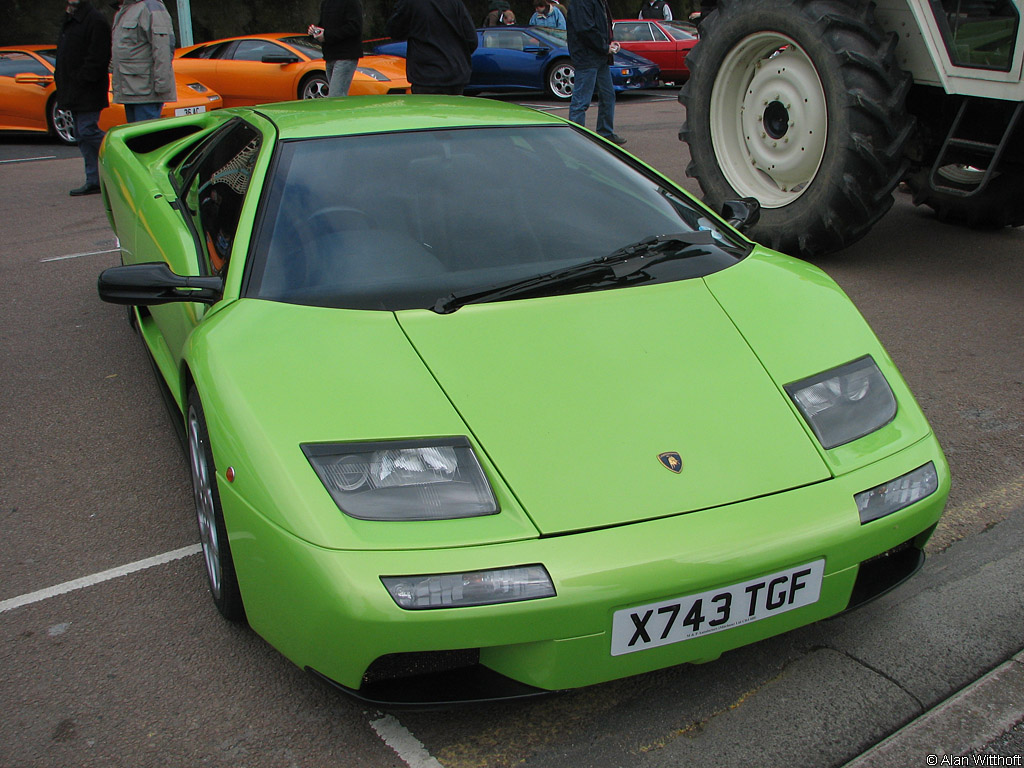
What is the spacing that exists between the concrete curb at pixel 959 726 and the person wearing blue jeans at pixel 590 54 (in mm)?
7160

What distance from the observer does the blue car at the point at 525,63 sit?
13.6m

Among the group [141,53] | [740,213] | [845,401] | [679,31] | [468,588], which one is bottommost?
[679,31]

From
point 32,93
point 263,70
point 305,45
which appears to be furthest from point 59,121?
point 305,45

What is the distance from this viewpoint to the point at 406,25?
279 inches

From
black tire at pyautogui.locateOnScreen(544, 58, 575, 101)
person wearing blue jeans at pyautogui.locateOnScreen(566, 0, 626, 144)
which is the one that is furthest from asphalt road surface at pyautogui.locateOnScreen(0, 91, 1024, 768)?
black tire at pyautogui.locateOnScreen(544, 58, 575, 101)

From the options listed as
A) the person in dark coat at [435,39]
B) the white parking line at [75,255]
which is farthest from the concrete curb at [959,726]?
the person in dark coat at [435,39]

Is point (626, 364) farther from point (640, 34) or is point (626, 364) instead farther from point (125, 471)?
point (640, 34)

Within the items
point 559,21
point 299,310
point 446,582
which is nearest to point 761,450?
point 446,582

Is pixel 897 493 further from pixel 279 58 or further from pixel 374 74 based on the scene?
pixel 279 58

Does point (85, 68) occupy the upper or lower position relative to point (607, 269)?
lower

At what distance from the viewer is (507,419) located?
2082 mm

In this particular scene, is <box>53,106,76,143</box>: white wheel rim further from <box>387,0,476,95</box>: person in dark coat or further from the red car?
the red car

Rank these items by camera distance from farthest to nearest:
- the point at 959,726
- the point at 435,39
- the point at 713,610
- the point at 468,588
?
the point at 435,39, the point at 959,726, the point at 713,610, the point at 468,588

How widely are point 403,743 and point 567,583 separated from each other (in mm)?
557
